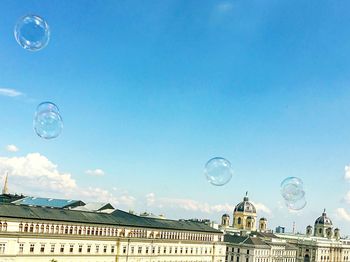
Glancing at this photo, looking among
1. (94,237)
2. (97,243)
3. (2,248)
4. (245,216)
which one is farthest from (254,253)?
(2,248)

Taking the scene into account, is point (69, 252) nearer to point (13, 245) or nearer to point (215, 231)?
point (13, 245)

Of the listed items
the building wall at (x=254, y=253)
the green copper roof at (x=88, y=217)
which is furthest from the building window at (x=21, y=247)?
the building wall at (x=254, y=253)

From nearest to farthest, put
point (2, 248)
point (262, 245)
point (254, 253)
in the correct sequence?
point (2, 248) → point (254, 253) → point (262, 245)

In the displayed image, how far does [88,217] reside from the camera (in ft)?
294

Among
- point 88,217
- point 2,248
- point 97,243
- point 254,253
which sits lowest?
point 254,253

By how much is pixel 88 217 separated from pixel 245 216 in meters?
114

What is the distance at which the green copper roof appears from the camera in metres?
76.4

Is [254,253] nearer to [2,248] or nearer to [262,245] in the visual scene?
[262,245]

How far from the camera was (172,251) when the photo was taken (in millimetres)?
107188

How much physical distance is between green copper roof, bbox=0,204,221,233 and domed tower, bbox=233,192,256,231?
7472cm

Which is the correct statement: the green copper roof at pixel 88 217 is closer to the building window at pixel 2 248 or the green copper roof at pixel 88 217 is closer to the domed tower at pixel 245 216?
the building window at pixel 2 248

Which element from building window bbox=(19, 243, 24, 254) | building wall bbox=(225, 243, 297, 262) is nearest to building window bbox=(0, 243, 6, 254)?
building window bbox=(19, 243, 24, 254)

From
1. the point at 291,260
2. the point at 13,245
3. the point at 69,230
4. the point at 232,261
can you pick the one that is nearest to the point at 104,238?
the point at 69,230

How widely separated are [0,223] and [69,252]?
15.0 metres
